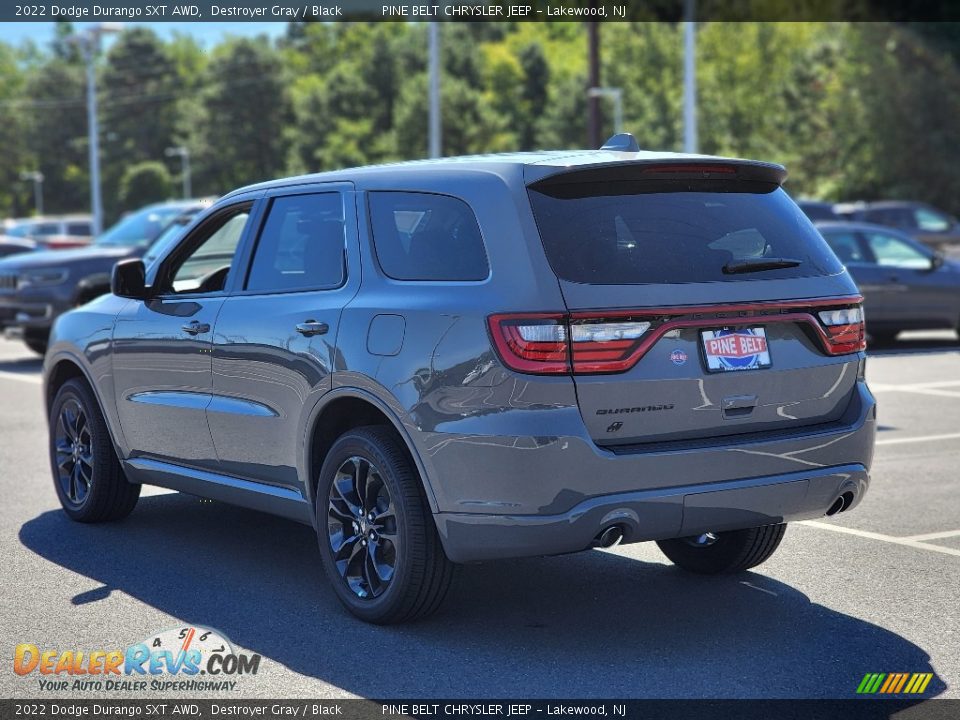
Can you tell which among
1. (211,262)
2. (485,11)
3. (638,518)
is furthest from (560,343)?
(485,11)

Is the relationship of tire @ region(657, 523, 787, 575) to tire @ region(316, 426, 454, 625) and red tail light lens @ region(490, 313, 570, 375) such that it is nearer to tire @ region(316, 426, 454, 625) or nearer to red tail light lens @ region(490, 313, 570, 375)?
tire @ region(316, 426, 454, 625)

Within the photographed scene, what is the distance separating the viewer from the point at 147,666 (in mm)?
5176

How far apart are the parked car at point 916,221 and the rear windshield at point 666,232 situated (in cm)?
2437

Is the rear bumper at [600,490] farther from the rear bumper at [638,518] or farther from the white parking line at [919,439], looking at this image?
the white parking line at [919,439]

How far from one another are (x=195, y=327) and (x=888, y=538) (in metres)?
3.49

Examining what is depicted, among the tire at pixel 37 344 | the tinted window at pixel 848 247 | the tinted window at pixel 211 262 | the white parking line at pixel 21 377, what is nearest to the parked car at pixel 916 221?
the tinted window at pixel 848 247

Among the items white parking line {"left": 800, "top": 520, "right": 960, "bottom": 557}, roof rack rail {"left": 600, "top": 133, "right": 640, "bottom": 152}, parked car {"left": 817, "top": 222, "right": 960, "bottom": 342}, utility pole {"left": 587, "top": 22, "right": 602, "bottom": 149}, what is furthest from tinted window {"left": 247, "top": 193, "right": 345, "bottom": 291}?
utility pole {"left": 587, "top": 22, "right": 602, "bottom": 149}

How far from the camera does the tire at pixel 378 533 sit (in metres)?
5.40

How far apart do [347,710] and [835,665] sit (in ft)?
5.61

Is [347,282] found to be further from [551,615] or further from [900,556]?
[900,556]

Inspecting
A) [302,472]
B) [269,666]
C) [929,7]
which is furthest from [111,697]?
[929,7]

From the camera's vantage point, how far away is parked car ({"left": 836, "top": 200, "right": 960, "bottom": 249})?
2955 centimetres

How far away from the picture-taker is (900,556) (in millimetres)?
6777

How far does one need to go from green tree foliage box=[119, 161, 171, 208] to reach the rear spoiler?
350 feet
